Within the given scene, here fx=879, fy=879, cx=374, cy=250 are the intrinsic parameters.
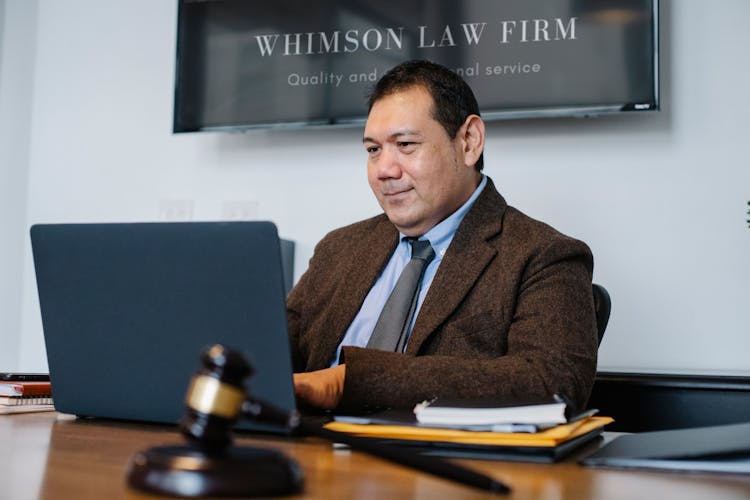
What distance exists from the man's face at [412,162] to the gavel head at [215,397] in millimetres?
1272

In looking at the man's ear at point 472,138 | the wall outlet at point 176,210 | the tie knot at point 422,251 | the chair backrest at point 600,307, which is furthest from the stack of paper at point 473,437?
the wall outlet at point 176,210

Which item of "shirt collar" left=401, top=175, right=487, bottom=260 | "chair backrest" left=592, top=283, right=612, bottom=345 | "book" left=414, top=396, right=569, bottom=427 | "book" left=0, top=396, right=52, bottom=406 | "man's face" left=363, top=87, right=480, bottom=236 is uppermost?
"man's face" left=363, top=87, right=480, bottom=236

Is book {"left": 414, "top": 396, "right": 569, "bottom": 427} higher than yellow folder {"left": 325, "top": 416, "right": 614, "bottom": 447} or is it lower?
higher

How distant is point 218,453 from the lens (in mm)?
670

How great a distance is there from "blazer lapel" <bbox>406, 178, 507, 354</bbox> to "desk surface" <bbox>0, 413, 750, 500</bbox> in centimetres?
63

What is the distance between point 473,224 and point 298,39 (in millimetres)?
1311

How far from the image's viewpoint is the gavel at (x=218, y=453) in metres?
0.63

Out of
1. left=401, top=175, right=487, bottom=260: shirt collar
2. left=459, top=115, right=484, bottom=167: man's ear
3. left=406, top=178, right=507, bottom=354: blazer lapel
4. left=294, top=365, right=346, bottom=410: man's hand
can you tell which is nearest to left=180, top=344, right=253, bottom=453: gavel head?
left=294, top=365, right=346, bottom=410: man's hand

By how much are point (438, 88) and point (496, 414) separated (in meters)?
1.09

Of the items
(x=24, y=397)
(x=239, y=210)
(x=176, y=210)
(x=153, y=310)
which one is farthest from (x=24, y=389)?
(x=176, y=210)

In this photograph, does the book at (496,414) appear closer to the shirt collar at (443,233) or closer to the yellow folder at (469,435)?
the yellow folder at (469,435)

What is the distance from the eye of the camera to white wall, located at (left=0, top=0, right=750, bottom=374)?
7.95ft

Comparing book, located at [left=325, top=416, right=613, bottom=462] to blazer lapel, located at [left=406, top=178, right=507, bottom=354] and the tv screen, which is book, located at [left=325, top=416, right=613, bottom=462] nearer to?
blazer lapel, located at [left=406, top=178, right=507, bottom=354]

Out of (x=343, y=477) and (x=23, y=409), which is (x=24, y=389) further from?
(x=343, y=477)
